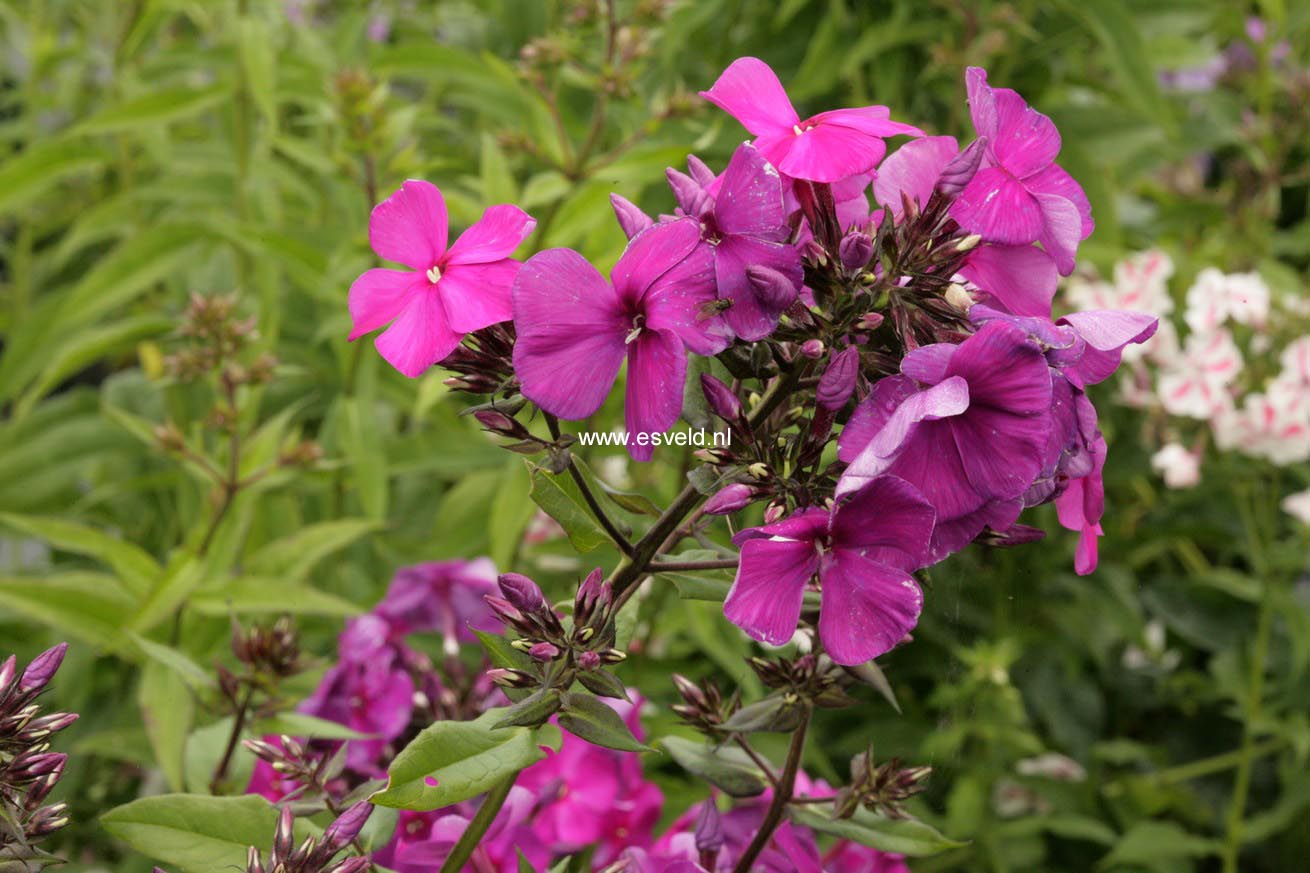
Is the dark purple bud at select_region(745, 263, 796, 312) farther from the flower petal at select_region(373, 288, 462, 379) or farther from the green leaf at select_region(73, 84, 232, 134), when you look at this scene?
the green leaf at select_region(73, 84, 232, 134)

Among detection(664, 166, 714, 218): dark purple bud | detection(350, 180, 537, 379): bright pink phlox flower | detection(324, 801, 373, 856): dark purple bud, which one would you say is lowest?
detection(324, 801, 373, 856): dark purple bud

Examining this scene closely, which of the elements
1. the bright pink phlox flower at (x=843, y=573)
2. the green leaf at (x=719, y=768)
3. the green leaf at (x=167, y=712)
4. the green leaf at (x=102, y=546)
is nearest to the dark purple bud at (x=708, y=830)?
the green leaf at (x=719, y=768)

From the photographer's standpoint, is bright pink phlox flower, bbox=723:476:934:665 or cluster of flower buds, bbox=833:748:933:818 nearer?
bright pink phlox flower, bbox=723:476:934:665

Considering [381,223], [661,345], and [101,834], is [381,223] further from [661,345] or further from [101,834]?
[101,834]

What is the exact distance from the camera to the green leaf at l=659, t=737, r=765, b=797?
65cm

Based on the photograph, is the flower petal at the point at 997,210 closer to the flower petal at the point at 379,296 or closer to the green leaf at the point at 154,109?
the flower petal at the point at 379,296

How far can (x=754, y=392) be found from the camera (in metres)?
0.56

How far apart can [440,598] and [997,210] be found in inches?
21.1

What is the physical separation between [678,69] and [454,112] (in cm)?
86

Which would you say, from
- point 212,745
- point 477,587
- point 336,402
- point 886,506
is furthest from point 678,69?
point 886,506

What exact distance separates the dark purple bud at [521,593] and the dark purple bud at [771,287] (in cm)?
14

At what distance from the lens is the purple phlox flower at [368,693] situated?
0.76m

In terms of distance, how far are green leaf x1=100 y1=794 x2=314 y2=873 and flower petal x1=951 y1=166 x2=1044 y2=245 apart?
395 mm

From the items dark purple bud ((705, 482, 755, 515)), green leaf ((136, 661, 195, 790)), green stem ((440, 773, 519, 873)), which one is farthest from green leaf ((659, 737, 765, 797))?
green leaf ((136, 661, 195, 790))
